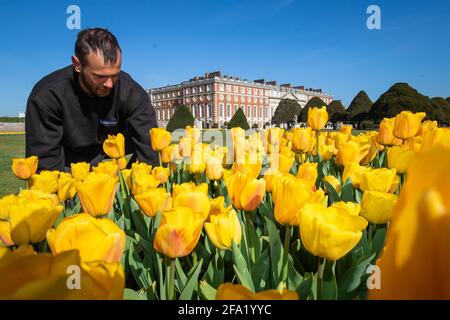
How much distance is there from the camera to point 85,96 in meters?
3.15

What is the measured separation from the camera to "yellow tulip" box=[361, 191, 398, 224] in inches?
37.8

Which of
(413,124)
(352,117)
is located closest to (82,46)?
(413,124)

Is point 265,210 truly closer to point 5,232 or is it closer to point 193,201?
point 193,201

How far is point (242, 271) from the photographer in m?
0.86

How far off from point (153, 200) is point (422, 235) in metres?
0.90

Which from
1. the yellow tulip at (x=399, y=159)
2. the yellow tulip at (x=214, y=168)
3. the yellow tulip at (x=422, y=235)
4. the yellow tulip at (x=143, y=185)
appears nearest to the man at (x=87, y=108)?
the yellow tulip at (x=214, y=168)

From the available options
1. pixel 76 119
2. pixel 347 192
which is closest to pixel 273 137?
pixel 347 192

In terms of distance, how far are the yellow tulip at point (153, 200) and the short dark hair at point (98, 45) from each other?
6.46ft

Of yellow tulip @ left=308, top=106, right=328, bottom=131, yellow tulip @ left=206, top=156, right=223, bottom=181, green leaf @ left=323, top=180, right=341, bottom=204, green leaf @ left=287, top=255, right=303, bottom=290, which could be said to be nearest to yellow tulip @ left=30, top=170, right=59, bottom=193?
yellow tulip @ left=206, top=156, right=223, bottom=181

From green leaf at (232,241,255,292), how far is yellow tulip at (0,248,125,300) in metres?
0.44

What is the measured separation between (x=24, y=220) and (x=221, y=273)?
0.52 meters

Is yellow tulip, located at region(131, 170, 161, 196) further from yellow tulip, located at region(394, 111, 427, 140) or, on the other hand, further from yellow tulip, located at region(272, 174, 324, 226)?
yellow tulip, located at region(394, 111, 427, 140)
